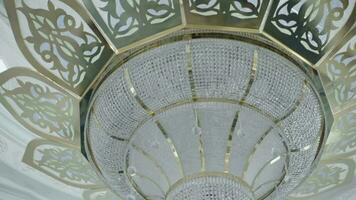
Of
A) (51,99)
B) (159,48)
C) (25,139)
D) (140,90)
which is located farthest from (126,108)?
(25,139)

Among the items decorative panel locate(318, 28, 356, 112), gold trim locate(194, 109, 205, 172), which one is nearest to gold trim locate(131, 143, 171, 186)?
gold trim locate(194, 109, 205, 172)

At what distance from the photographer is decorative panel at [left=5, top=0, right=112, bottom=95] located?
1.35 meters

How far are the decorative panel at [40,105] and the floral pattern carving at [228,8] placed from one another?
0.52m

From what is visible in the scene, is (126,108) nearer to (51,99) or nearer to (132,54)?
(132,54)

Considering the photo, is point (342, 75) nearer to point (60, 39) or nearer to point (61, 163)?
point (60, 39)

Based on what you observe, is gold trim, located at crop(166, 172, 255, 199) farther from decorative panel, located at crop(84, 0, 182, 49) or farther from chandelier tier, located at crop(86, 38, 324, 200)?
decorative panel, located at crop(84, 0, 182, 49)

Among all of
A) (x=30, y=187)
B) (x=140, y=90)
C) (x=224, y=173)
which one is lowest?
(x=30, y=187)

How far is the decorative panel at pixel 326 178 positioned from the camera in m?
1.84

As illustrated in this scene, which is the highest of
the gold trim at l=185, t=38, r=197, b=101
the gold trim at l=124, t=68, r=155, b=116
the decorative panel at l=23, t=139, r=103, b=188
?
the gold trim at l=185, t=38, r=197, b=101

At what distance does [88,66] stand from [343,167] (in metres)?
1.02

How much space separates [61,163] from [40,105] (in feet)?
0.91

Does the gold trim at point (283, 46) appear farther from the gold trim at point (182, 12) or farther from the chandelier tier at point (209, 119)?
the gold trim at point (182, 12)

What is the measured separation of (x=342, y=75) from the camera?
59.2 inches

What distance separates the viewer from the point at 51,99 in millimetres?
1588
